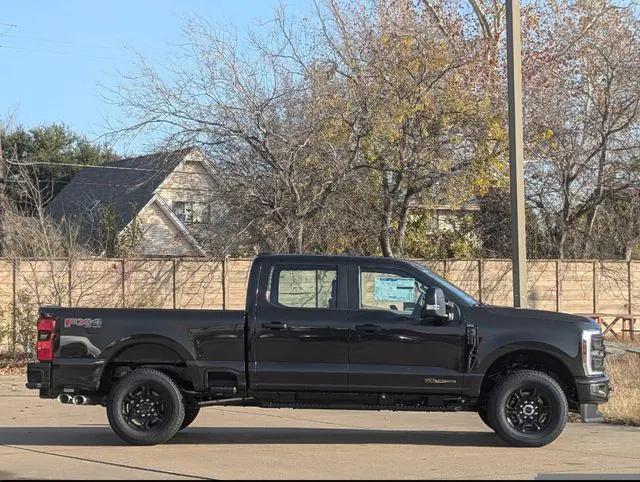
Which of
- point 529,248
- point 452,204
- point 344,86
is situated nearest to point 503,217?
point 529,248

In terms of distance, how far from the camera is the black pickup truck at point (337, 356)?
992 centimetres

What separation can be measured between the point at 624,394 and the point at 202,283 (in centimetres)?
1160

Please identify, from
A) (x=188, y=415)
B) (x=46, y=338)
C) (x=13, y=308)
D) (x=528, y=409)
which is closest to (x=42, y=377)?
(x=46, y=338)

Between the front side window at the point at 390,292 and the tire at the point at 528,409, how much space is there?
51.7 inches

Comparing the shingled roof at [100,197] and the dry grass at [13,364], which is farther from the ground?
the shingled roof at [100,197]

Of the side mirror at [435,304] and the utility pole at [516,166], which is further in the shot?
the utility pole at [516,166]

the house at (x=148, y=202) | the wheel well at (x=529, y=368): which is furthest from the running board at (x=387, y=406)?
the house at (x=148, y=202)

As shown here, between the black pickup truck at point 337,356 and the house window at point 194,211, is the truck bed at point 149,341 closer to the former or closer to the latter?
the black pickup truck at point 337,356

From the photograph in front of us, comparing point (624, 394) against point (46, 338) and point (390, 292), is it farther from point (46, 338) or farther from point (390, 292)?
point (46, 338)

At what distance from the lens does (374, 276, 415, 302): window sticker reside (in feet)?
33.5

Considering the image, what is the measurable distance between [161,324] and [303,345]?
1.56 metres

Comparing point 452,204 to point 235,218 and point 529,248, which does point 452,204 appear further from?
point 529,248

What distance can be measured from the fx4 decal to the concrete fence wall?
10636mm

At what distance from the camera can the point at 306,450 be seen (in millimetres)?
9758
